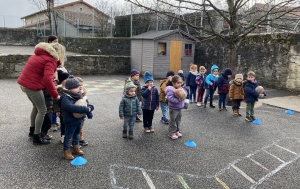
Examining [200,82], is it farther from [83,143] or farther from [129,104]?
[83,143]

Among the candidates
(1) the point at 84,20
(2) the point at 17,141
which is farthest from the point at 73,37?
(2) the point at 17,141

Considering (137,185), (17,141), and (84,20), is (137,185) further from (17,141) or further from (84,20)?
(84,20)

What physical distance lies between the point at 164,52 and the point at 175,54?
0.68 meters

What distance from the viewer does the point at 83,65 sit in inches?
555

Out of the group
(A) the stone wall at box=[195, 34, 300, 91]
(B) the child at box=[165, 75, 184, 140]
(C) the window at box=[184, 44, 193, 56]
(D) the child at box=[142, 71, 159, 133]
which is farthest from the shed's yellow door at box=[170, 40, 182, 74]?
(B) the child at box=[165, 75, 184, 140]

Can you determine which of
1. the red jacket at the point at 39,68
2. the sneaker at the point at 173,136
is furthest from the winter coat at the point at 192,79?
the red jacket at the point at 39,68

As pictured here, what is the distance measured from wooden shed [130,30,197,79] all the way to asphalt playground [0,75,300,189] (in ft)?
25.4

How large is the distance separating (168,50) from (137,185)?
37.8ft

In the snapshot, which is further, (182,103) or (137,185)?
(182,103)

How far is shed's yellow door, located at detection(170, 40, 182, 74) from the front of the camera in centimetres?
1427

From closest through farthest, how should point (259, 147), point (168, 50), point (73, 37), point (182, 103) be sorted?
point (259, 147) < point (182, 103) < point (168, 50) < point (73, 37)

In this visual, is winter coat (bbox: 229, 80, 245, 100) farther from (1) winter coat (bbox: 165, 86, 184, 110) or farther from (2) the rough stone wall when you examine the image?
(2) the rough stone wall

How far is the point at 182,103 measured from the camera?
5.14 meters

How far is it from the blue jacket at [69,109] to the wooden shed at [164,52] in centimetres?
1031
